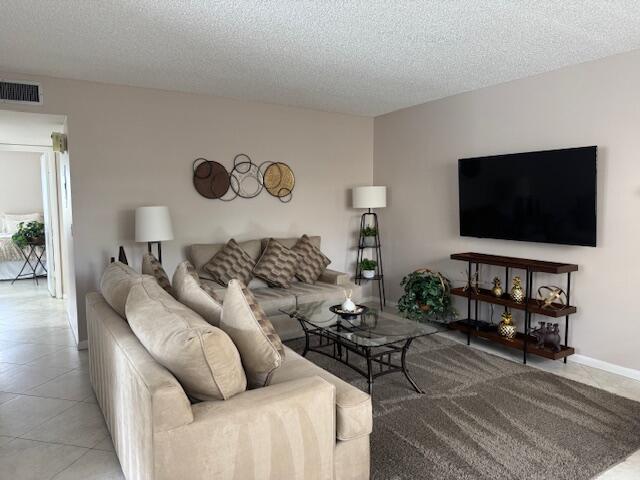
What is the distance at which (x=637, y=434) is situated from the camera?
2.64m

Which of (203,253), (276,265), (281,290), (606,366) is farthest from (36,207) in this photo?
(606,366)

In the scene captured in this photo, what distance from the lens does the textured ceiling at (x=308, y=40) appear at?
2643 millimetres

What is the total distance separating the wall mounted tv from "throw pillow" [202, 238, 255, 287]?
2.27 m

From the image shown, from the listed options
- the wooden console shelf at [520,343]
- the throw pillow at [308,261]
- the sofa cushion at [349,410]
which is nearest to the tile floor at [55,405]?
the wooden console shelf at [520,343]

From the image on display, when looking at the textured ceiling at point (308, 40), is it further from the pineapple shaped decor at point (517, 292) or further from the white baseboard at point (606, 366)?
the white baseboard at point (606, 366)

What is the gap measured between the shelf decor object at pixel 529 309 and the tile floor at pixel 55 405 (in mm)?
154

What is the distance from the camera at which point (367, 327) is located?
324cm

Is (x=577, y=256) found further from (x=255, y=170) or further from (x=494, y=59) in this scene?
(x=255, y=170)

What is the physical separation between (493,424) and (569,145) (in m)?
2.43

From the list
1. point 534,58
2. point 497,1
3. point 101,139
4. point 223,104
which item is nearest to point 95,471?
point 101,139

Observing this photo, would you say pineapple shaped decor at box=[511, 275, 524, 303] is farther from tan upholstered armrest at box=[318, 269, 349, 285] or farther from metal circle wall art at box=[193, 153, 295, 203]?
metal circle wall art at box=[193, 153, 295, 203]

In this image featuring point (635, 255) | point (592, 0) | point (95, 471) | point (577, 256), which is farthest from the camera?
point (577, 256)

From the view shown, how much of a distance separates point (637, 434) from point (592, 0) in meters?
2.51

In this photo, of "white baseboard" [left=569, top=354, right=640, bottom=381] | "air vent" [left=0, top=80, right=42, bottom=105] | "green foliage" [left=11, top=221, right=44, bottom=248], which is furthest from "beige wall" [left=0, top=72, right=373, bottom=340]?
"green foliage" [left=11, top=221, right=44, bottom=248]
